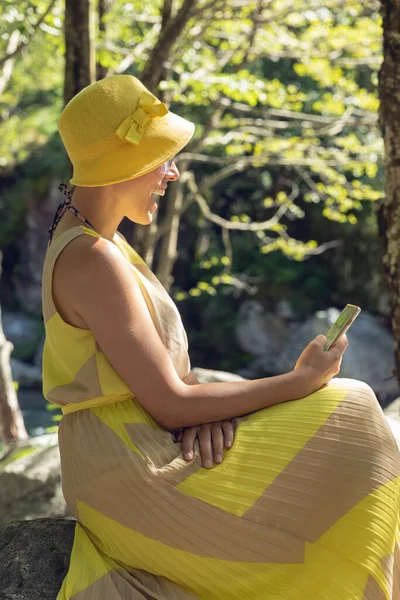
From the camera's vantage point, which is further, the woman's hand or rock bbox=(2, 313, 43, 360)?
rock bbox=(2, 313, 43, 360)

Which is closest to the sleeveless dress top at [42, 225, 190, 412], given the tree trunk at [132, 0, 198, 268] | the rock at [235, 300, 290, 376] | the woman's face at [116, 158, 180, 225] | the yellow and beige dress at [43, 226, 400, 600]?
the yellow and beige dress at [43, 226, 400, 600]

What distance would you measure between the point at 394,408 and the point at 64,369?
162 centimetres

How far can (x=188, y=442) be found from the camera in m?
2.06

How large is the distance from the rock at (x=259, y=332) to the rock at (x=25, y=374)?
127 inches

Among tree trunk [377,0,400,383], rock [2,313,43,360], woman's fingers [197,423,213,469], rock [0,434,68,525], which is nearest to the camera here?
woman's fingers [197,423,213,469]

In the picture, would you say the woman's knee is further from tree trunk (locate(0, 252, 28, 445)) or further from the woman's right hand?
tree trunk (locate(0, 252, 28, 445))

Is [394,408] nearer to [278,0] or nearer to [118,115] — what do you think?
[118,115]

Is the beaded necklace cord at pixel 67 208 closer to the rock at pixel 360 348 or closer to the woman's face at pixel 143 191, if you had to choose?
the woman's face at pixel 143 191

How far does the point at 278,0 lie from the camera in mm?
5805

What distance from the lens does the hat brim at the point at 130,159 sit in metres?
2.06

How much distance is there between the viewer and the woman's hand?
2.03 metres

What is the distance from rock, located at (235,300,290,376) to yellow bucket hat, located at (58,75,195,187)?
991 centimetres

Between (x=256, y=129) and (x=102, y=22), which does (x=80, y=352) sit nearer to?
(x=102, y=22)

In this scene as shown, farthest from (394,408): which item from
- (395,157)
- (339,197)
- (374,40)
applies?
(374,40)
